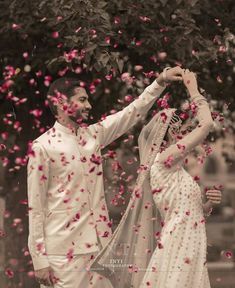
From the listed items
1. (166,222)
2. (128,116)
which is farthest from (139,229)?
(128,116)

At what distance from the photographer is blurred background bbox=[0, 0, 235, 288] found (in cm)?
1071

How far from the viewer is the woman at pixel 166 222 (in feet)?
28.4

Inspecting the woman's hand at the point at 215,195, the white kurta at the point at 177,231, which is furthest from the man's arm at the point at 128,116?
the woman's hand at the point at 215,195

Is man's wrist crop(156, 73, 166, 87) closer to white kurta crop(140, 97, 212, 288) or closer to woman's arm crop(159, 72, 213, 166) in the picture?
woman's arm crop(159, 72, 213, 166)

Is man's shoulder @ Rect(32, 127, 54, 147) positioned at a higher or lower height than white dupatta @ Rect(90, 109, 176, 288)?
higher

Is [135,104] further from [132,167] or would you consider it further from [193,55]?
[132,167]

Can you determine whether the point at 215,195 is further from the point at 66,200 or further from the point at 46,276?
the point at 46,276

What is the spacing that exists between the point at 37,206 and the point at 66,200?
234mm

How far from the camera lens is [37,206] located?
332 inches

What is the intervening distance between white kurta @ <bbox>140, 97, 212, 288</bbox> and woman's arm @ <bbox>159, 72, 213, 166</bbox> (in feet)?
0.03

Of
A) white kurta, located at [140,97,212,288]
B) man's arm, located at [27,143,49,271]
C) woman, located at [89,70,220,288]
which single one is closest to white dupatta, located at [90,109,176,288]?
woman, located at [89,70,220,288]

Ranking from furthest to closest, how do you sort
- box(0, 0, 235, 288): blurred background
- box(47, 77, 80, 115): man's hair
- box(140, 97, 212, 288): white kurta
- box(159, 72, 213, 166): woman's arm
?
1. box(0, 0, 235, 288): blurred background
2. box(140, 97, 212, 288): white kurta
3. box(47, 77, 80, 115): man's hair
4. box(159, 72, 213, 166): woman's arm

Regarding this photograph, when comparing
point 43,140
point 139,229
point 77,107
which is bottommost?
point 139,229

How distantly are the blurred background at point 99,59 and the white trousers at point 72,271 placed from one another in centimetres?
185
